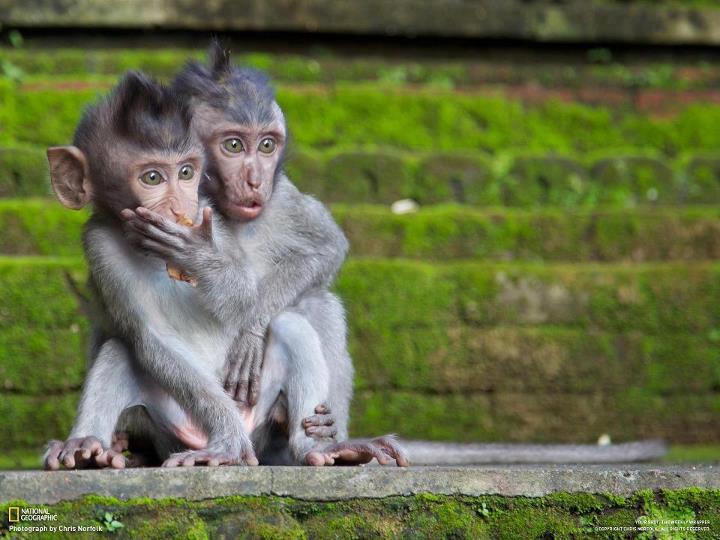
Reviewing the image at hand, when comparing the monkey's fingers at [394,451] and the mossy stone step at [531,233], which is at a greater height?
the mossy stone step at [531,233]

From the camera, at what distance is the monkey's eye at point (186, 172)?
17.2ft

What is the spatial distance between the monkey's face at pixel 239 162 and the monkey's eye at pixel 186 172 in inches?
14.3

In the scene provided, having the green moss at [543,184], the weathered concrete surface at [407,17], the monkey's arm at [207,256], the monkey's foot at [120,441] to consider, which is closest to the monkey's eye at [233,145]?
the monkey's arm at [207,256]

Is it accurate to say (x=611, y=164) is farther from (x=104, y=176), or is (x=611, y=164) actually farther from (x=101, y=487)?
(x=101, y=487)

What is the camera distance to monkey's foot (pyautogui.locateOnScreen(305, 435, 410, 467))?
5031mm

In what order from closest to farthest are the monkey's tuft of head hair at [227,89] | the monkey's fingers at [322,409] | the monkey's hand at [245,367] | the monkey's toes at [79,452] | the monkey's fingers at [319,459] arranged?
the monkey's toes at [79,452] < the monkey's fingers at [319,459] < the monkey's fingers at [322,409] < the monkey's hand at [245,367] < the monkey's tuft of head hair at [227,89]

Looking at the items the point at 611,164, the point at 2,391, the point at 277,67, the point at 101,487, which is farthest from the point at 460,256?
the point at 101,487

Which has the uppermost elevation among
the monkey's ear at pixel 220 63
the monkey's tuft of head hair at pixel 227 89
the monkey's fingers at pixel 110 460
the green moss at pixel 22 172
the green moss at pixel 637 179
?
the green moss at pixel 637 179

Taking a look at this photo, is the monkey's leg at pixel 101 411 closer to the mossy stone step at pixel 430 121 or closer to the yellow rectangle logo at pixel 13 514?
the yellow rectangle logo at pixel 13 514

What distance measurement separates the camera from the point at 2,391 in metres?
7.09

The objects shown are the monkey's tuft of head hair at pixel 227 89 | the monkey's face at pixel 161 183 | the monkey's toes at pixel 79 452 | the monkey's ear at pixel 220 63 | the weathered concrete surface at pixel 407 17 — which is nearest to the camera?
the monkey's toes at pixel 79 452

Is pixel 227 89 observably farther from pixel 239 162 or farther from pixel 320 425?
pixel 320 425

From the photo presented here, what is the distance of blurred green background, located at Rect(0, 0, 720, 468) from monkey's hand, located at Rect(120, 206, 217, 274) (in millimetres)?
2201

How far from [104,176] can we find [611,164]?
4560mm
